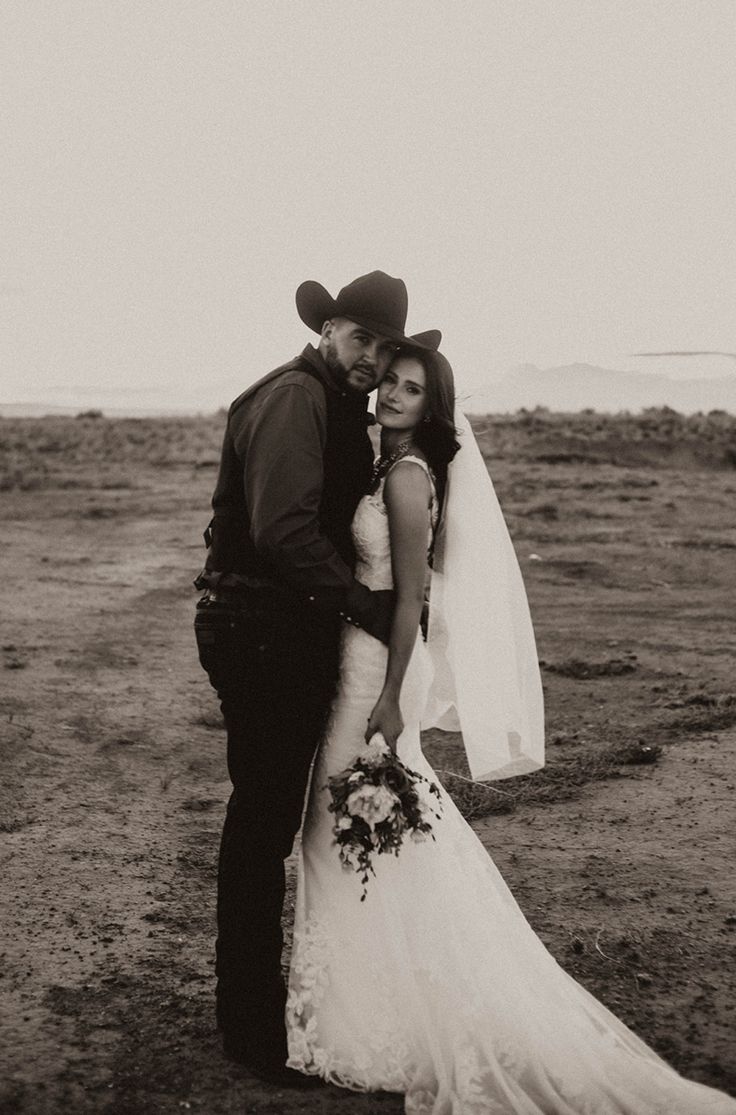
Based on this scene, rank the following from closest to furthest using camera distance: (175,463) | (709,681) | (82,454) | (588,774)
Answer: (588,774)
(709,681)
(175,463)
(82,454)

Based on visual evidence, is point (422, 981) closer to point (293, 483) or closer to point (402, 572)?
point (402, 572)

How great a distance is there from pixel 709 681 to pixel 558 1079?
586 cm

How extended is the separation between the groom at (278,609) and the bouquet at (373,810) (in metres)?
0.26

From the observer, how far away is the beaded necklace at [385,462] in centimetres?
352

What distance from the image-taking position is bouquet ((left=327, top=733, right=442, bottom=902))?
10.8ft

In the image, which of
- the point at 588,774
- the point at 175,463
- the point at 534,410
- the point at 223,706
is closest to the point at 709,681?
the point at 588,774

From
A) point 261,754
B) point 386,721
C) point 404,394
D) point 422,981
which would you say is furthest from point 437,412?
point 422,981

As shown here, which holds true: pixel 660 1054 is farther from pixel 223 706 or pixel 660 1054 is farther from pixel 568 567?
pixel 568 567

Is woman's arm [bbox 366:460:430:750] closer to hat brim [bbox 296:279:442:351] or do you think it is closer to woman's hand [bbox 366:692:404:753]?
woman's hand [bbox 366:692:404:753]

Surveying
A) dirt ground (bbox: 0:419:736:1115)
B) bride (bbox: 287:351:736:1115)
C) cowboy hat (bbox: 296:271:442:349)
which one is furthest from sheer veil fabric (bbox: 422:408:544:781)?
dirt ground (bbox: 0:419:736:1115)

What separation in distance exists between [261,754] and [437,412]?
1134mm

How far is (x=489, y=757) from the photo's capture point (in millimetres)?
3748

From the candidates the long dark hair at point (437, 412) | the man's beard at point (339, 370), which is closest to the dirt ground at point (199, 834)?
the long dark hair at point (437, 412)

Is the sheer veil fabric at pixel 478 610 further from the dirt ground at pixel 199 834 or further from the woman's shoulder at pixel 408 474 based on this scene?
the dirt ground at pixel 199 834
